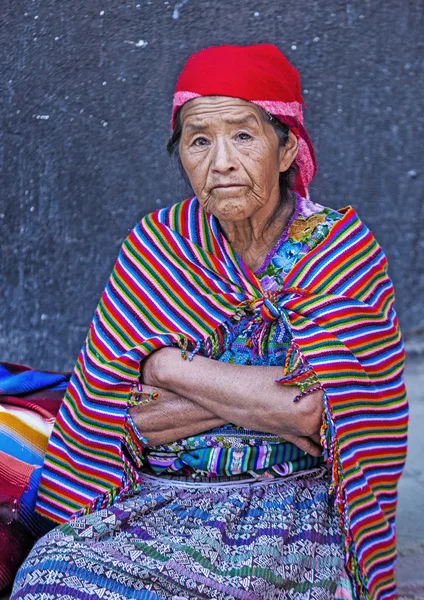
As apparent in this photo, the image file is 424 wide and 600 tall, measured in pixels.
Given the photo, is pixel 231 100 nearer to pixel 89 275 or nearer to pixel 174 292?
pixel 174 292

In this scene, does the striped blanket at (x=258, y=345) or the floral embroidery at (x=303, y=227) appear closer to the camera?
the striped blanket at (x=258, y=345)

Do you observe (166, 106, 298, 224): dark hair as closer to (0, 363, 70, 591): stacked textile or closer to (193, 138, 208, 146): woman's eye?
(193, 138, 208, 146): woman's eye

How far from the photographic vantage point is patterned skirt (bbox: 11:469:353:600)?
85.4 inches

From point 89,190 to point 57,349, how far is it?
0.79 m

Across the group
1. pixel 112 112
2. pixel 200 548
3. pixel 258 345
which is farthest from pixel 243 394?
pixel 112 112

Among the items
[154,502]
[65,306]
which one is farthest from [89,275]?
[154,502]

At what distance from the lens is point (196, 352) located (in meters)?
2.59

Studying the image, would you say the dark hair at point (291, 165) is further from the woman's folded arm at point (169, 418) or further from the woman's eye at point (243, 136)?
the woman's folded arm at point (169, 418)

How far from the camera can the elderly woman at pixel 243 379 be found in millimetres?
2410

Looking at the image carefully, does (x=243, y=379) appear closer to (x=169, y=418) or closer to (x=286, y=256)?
(x=169, y=418)

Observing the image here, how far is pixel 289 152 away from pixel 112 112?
1684 millimetres

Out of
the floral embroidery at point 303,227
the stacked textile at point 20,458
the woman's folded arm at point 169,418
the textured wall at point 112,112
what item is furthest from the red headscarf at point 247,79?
the textured wall at point 112,112

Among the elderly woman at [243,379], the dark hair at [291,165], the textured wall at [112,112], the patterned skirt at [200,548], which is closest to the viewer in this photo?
the patterned skirt at [200,548]

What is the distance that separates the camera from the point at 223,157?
2.53 meters
